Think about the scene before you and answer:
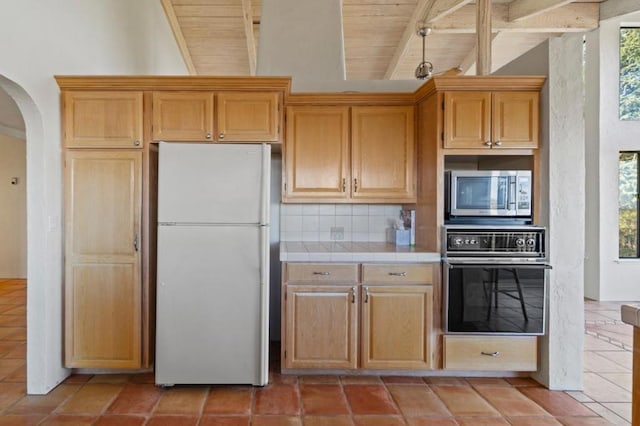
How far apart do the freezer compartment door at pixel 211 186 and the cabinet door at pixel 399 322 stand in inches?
38.0

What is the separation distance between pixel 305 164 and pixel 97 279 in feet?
5.62

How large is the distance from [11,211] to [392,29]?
653 centimetres

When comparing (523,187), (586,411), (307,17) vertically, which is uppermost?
(307,17)

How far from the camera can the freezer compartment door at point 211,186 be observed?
8.14 feet

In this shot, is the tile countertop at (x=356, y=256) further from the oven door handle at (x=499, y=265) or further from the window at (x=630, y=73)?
the window at (x=630, y=73)

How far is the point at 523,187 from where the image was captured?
2607 millimetres

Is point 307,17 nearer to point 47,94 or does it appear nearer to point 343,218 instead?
point 343,218

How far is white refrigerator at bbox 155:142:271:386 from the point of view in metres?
2.48

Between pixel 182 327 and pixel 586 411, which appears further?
pixel 182 327

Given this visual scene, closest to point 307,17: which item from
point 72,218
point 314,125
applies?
point 314,125

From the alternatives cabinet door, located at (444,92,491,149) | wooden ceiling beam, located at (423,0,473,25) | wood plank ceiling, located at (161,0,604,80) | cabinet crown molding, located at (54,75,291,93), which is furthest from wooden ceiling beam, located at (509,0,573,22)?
cabinet crown molding, located at (54,75,291,93)

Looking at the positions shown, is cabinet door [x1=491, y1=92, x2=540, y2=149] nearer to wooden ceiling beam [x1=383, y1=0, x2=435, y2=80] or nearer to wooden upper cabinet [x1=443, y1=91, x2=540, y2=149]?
wooden upper cabinet [x1=443, y1=91, x2=540, y2=149]

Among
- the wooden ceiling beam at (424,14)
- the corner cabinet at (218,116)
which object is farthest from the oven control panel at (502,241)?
the wooden ceiling beam at (424,14)

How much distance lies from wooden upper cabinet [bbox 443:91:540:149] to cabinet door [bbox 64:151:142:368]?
224 cm
